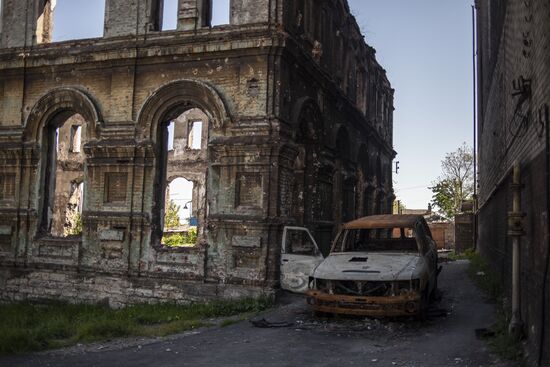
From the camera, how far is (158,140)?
1356cm

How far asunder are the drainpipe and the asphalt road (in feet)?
1.63

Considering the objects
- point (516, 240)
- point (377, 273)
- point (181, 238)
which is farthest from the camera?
point (181, 238)

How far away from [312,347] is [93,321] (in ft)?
15.9

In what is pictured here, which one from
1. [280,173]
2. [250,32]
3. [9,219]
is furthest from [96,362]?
[9,219]

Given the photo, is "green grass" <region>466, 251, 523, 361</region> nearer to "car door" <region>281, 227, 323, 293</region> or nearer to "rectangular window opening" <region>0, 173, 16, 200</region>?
"car door" <region>281, 227, 323, 293</region>

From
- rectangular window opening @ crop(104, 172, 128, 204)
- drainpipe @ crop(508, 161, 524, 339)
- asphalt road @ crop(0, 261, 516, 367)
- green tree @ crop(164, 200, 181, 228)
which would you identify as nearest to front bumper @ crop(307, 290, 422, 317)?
asphalt road @ crop(0, 261, 516, 367)

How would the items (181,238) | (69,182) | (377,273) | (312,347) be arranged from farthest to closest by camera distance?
(69,182)
(181,238)
(377,273)
(312,347)

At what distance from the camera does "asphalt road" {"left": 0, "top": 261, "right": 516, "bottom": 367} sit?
7.02 meters

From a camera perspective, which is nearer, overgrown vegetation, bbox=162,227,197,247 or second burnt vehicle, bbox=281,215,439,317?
second burnt vehicle, bbox=281,215,439,317

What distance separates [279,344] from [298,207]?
608 centimetres

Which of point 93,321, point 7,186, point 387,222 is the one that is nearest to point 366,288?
point 387,222

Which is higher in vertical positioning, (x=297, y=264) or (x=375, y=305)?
(x=297, y=264)

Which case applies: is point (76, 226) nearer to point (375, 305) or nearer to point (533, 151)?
point (375, 305)

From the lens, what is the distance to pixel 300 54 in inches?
522
